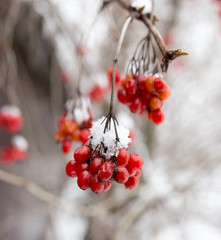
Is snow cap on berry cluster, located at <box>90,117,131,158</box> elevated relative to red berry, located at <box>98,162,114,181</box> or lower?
elevated

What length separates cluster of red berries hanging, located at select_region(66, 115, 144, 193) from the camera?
24.9 inches

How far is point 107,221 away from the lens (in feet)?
10.2

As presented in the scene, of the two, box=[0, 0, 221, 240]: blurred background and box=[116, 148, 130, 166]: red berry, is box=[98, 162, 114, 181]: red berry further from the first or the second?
box=[0, 0, 221, 240]: blurred background

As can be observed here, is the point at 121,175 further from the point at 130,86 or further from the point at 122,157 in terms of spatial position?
the point at 130,86

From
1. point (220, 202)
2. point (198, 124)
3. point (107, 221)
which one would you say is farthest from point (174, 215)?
point (198, 124)

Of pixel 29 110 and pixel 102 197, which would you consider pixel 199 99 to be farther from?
pixel 29 110

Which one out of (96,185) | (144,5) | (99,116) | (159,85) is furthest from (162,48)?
(99,116)

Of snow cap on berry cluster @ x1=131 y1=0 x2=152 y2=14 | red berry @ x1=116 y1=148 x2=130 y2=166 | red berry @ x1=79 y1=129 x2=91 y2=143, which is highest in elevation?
snow cap on berry cluster @ x1=131 y1=0 x2=152 y2=14

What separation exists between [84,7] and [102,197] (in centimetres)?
298

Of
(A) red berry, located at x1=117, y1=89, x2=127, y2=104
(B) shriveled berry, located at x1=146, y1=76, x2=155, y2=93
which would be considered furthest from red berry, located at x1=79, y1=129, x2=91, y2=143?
(B) shriveled berry, located at x1=146, y1=76, x2=155, y2=93

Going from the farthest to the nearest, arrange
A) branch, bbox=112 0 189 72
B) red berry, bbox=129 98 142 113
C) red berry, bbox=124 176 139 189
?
red berry, bbox=129 98 142 113
red berry, bbox=124 176 139 189
branch, bbox=112 0 189 72

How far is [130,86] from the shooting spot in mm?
810

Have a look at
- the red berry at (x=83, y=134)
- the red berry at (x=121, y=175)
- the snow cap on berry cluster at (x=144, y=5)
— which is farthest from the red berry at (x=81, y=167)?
the snow cap on berry cluster at (x=144, y=5)

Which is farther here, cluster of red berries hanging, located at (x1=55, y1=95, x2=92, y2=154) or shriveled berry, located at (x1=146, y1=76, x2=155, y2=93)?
cluster of red berries hanging, located at (x1=55, y1=95, x2=92, y2=154)
